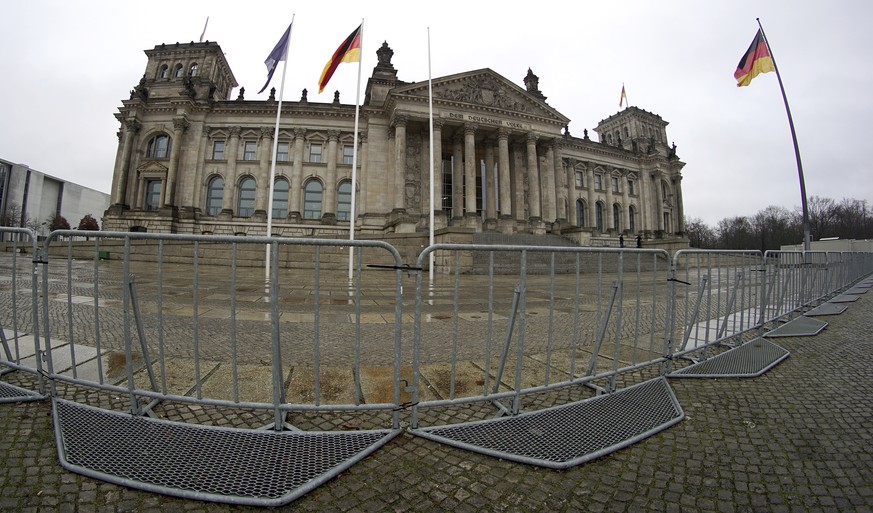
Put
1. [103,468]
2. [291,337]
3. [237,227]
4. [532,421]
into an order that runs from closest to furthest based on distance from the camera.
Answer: [103,468], [532,421], [291,337], [237,227]

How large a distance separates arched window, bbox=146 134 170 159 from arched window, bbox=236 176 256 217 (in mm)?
7465

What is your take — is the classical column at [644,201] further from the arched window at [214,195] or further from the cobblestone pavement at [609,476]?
the arched window at [214,195]

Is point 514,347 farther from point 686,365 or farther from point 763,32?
point 763,32

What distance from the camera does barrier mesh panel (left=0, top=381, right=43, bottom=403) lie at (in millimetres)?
2551

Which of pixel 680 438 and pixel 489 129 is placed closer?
pixel 680 438

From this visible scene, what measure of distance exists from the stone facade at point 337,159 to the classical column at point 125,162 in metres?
0.11

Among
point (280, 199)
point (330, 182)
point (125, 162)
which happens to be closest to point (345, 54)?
point (330, 182)

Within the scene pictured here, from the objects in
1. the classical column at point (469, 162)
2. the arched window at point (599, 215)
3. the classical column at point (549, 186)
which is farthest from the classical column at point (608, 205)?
the classical column at point (469, 162)

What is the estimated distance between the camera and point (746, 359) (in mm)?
3959

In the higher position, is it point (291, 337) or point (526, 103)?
point (526, 103)

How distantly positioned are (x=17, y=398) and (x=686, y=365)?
6257 mm

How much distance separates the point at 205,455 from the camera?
6.40 ft

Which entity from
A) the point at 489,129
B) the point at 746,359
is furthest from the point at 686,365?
the point at 489,129

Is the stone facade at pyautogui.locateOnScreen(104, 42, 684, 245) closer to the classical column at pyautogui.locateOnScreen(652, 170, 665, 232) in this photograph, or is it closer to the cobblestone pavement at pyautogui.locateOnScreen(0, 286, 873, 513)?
the classical column at pyautogui.locateOnScreen(652, 170, 665, 232)
